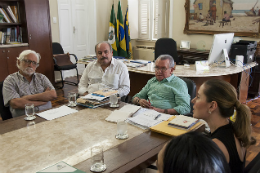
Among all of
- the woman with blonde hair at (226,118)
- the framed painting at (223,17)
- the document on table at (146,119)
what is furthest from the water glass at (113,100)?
the framed painting at (223,17)

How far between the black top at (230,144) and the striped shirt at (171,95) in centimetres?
93

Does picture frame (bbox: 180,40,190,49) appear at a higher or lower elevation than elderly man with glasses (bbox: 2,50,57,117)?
higher

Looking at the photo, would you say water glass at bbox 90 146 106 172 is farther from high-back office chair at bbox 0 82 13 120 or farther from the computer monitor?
the computer monitor

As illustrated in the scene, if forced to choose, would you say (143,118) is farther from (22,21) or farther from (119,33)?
(119,33)

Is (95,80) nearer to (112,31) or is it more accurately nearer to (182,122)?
(182,122)

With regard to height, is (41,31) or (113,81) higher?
(41,31)

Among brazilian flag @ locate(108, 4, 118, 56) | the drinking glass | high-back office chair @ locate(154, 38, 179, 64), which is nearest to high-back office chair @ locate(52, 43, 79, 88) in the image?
brazilian flag @ locate(108, 4, 118, 56)

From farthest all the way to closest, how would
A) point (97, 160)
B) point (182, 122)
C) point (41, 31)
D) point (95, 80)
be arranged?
1. point (41, 31)
2. point (95, 80)
3. point (182, 122)
4. point (97, 160)

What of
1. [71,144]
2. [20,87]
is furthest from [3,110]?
[71,144]

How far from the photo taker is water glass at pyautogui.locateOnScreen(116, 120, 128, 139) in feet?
5.40

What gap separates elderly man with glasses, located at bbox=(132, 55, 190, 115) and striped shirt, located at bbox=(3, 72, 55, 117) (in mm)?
974

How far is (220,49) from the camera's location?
3.74 metres

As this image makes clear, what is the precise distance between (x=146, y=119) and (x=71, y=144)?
0.61 meters

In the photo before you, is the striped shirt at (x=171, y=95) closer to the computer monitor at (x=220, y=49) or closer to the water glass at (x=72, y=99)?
the water glass at (x=72, y=99)
